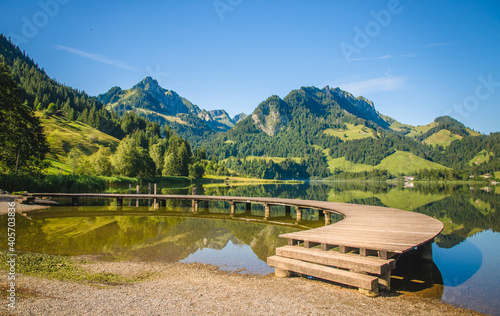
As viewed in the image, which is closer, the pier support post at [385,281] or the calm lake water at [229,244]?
the pier support post at [385,281]

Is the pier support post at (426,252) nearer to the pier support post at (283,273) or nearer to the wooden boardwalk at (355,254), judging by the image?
the wooden boardwalk at (355,254)

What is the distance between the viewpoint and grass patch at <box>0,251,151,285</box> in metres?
11.3

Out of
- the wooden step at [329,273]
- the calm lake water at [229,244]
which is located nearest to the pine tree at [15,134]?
the calm lake water at [229,244]

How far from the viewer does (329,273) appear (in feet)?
33.2

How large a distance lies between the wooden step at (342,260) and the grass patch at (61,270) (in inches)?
233

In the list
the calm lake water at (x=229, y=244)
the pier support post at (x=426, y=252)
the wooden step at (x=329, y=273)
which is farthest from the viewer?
the pier support post at (x=426, y=252)

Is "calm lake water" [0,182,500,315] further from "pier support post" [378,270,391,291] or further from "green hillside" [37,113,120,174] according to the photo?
"green hillside" [37,113,120,174]

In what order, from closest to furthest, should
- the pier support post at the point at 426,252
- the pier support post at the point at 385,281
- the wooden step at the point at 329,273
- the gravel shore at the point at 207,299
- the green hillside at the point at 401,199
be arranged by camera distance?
the gravel shore at the point at 207,299, the wooden step at the point at 329,273, the pier support post at the point at 385,281, the pier support post at the point at 426,252, the green hillside at the point at 401,199

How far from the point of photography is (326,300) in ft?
30.2

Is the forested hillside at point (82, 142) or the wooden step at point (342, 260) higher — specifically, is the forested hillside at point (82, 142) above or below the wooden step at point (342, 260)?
above

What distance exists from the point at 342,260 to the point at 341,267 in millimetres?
474

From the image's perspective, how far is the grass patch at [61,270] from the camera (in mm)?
11346

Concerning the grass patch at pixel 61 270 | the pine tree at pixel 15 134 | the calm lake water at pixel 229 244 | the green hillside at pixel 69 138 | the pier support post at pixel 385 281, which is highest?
the green hillside at pixel 69 138

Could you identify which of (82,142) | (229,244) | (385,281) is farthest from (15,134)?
(82,142)
